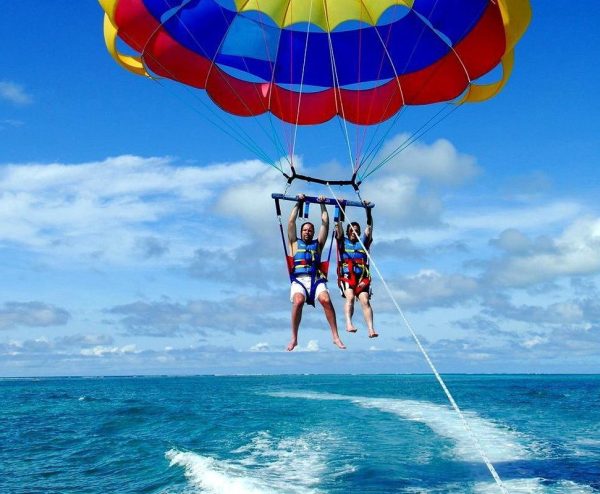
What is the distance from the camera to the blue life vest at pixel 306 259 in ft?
30.3

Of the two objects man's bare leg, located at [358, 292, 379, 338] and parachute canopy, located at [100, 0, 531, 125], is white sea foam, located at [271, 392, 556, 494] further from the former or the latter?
parachute canopy, located at [100, 0, 531, 125]

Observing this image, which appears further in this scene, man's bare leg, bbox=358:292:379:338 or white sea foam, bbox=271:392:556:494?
white sea foam, bbox=271:392:556:494

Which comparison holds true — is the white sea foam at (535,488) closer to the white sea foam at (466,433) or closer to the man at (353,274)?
the white sea foam at (466,433)

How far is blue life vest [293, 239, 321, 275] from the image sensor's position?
364 inches

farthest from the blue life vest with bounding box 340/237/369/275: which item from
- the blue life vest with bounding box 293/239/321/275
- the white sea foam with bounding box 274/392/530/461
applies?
the white sea foam with bounding box 274/392/530/461

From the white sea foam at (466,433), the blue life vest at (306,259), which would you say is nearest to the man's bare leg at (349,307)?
the blue life vest at (306,259)

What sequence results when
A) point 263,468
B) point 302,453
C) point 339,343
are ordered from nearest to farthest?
point 339,343 < point 263,468 < point 302,453

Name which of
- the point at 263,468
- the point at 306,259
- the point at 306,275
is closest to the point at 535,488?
the point at 263,468

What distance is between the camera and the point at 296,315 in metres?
9.16

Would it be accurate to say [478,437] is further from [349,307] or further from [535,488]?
[349,307]

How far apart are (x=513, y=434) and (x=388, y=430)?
14.7 ft

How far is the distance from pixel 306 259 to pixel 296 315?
83cm

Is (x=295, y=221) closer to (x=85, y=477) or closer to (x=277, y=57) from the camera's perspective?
(x=277, y=57)

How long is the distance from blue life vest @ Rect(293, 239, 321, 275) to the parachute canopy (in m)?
2.67
